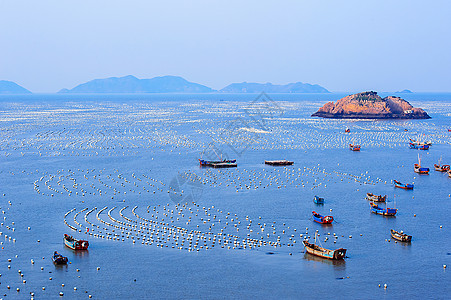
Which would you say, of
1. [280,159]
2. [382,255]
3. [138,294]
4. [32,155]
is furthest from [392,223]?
[32,155]

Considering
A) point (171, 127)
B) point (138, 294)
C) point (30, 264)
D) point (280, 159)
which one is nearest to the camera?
point (138, 294)

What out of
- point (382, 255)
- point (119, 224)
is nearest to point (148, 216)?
point (119, 224)

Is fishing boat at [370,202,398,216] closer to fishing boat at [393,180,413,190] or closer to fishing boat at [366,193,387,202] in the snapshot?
fishing boat at [366,193,387,202]

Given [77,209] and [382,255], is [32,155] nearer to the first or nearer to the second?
[77,209]

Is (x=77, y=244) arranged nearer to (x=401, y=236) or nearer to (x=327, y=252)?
(x=327, y=252)

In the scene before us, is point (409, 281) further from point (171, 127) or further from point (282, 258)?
point (171, 127)

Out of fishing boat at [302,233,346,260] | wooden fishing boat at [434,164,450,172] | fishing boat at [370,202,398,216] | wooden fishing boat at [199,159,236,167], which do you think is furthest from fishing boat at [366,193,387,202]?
wooden fishing boat at [199,159,236,167]

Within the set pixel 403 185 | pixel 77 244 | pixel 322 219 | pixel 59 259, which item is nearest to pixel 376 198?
pixel 403 185

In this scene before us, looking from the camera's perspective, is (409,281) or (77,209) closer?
(409,281)

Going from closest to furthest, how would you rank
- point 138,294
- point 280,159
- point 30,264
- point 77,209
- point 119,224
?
point 138,294, point 30,264, point 119,224, point 77,209, point 280,159
